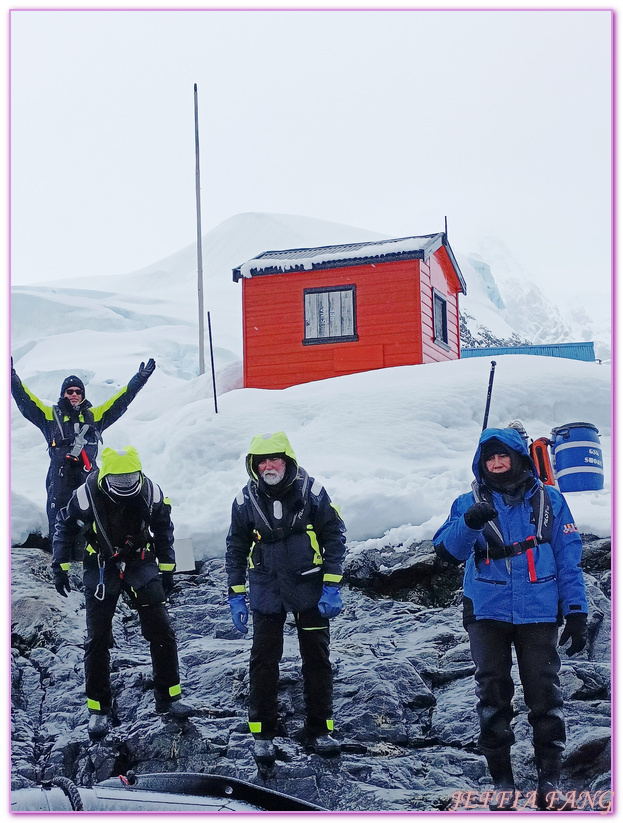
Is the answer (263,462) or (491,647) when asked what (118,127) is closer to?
(263,462)

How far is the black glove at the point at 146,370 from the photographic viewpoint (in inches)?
222

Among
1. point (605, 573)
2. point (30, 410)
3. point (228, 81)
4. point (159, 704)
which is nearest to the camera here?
point (159, 704)

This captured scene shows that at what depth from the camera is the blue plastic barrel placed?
17.0ft

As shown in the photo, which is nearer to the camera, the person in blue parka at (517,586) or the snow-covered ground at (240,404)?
the person in blue parka at (517,586)

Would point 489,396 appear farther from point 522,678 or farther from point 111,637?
point 111,637

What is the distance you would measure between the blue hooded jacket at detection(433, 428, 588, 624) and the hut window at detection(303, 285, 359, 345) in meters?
3.79

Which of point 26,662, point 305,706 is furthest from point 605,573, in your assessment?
point 26,662

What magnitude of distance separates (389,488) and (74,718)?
2.43 m

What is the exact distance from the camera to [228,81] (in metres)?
6.03

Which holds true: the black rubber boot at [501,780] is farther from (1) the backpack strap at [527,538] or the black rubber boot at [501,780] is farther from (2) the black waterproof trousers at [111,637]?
(2) the black waterproof trousers at [111,637]

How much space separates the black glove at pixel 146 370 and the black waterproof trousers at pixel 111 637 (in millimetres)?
1664

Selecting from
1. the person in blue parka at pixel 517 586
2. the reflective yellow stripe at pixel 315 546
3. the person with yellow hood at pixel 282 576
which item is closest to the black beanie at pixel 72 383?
the person with yellow hood at pixel 282 576

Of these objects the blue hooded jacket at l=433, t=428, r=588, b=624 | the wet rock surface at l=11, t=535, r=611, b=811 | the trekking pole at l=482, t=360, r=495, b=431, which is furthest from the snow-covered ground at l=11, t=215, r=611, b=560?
the blue hooded jacket at l=433, t=428, r=588, b=624

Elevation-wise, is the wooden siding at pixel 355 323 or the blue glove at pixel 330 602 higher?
the wooden siding at pixel 355 323
